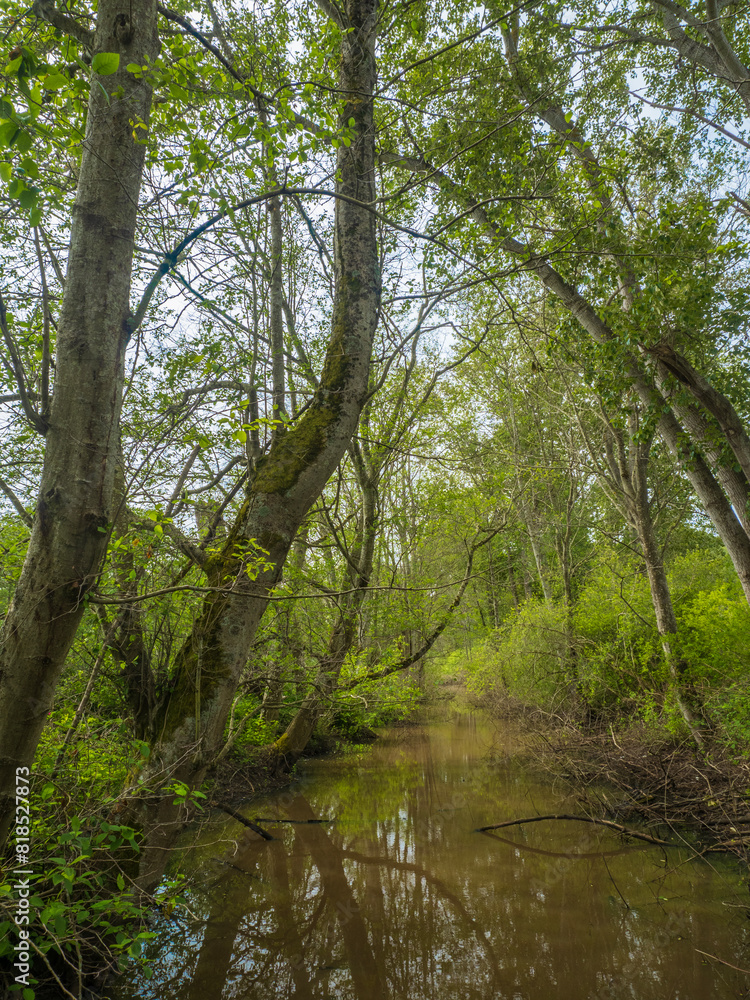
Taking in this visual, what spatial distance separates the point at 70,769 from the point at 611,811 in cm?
685

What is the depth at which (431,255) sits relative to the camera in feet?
15.8

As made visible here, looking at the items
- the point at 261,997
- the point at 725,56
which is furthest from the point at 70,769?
the point at 725,56

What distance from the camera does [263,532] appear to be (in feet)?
9.02

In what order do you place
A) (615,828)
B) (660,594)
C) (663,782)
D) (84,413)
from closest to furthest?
(84,413)
(615,828)
(663,782)
(660,594)

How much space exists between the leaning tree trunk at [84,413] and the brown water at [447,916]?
7.05 ft

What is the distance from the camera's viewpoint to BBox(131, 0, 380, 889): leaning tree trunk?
8.96ft

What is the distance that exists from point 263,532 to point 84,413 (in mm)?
1171

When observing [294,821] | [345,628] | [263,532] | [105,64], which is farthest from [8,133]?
[294,821]

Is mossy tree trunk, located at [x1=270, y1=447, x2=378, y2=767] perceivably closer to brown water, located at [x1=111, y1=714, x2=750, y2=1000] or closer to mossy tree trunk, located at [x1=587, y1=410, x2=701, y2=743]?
Result: brown water, located at [x1=111, y1=714, x2=750, y2=1000]

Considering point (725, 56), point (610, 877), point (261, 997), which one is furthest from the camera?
point (725, 56)

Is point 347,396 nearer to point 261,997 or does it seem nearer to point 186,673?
point 186,673

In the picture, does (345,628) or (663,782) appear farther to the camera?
(345,628)

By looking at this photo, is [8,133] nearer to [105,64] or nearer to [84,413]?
[105,64]

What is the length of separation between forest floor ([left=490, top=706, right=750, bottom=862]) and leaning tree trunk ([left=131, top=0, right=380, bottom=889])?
17.8 feet
